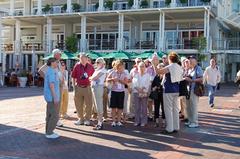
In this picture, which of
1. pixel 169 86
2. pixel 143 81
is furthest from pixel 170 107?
pixel 143 81

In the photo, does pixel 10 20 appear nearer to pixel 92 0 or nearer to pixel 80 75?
pixel 92 0

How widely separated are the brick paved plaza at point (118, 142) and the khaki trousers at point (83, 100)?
46 cm

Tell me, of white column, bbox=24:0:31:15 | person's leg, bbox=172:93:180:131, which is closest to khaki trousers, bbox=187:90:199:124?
person's leg, bbox=172:93:180:131

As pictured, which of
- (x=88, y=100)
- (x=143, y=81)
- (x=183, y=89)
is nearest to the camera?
(x=183, y=89)

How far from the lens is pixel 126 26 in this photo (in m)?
40.8

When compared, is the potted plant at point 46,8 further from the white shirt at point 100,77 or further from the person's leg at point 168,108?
the person's leg at point 168,108

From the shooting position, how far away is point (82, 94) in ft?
36.2

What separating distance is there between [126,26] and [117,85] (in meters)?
30.4

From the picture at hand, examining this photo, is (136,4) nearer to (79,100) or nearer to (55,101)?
(79,100)

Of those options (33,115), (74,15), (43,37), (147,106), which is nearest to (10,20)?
(43,37)

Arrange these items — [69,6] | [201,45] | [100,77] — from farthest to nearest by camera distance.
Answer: [69,6] < [201,45] < [100,77]

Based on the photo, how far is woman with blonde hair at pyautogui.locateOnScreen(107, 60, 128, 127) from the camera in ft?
35.7

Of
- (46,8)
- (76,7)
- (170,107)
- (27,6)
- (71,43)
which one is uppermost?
(27,6)

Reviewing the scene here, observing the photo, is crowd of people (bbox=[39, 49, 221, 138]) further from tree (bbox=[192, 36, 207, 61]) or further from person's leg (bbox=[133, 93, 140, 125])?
tree (bbox=[192, 36, 207, 61])
